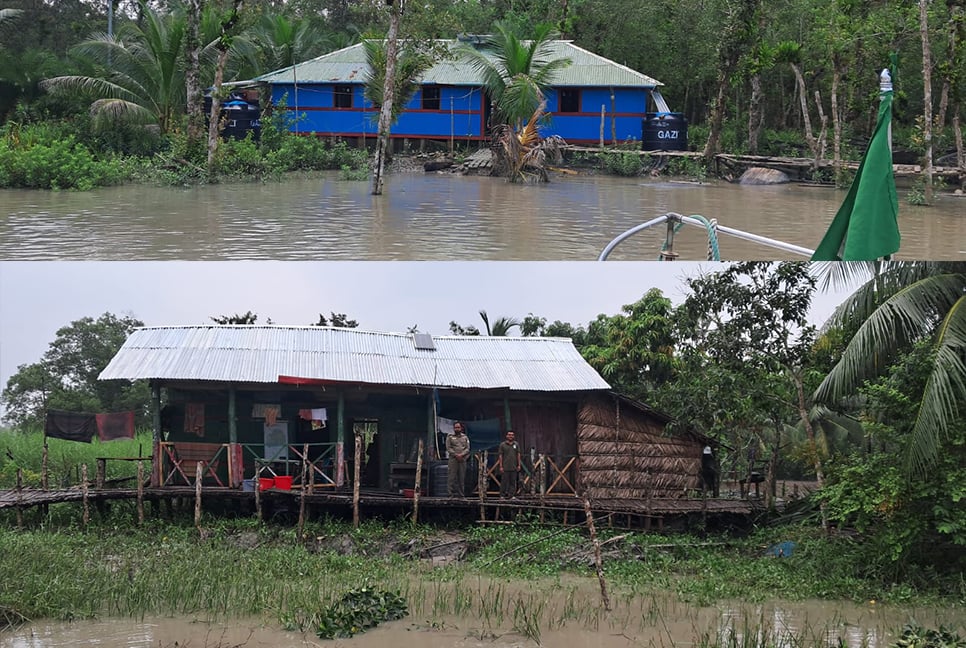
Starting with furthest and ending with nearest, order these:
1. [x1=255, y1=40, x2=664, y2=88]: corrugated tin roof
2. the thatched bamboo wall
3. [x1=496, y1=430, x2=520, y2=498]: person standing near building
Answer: [x1=255, y1=40, x2=664, y2=88]: corrugated tin roof → the thatched bamboo wall → [x1=496, y1=430, x2=520, y2=498]: person standing near building

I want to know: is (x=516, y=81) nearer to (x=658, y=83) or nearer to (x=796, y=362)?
(x=658, y=83)

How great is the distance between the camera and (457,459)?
33.4 feet

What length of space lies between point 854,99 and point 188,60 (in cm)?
1030

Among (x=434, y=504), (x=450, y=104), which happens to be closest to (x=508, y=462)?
(x=434, y=504)

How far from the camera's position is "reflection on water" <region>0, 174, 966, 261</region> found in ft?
30.9

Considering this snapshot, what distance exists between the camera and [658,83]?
683 inches

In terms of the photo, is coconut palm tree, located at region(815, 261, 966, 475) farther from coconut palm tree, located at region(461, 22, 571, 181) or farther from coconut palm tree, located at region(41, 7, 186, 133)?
coconut palm tree, located at region(41, 7, 186, 133)

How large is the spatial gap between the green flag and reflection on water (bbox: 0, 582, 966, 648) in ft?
7.77

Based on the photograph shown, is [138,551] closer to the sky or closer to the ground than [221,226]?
closer to the ground

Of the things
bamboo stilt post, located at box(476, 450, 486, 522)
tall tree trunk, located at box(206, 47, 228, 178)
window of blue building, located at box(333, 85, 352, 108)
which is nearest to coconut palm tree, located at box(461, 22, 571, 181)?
window of blue building, located at box(333, 85, 352, 108)

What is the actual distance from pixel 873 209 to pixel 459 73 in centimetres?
1268

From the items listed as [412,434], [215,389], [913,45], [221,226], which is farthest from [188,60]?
[913,45]

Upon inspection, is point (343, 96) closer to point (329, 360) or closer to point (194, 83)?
point (194, 83)

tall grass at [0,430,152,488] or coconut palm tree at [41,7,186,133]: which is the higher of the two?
coconut palm tree at [41,7,186,133]
